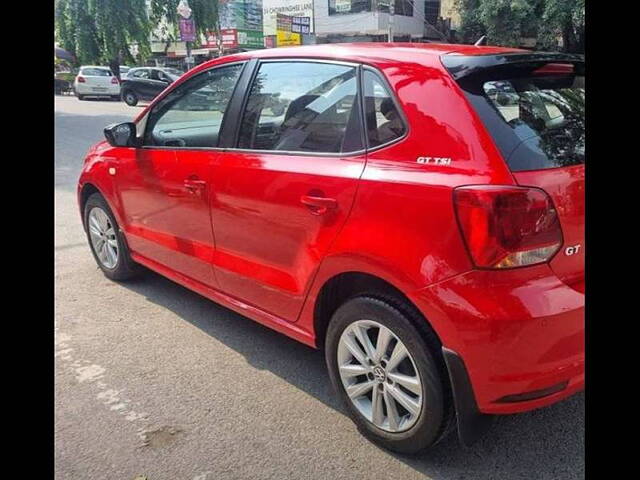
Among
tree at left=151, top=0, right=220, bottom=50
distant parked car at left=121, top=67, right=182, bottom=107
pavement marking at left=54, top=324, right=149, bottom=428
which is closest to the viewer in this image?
pavement marking at left=54, top=324, right=149, bottom=428

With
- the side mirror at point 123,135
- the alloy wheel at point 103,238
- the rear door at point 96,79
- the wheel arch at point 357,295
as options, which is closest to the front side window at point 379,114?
the wheel arch at point 357,295

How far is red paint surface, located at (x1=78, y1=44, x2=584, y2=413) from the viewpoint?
2.06m

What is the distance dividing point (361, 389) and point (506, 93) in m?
1.44

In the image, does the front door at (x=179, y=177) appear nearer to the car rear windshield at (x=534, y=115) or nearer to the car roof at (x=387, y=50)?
the car roof at (x=387, y=50)

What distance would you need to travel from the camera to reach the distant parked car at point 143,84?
24.7 meters

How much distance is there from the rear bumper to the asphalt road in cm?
50

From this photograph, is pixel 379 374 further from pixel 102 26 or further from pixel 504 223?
pixel 102 26

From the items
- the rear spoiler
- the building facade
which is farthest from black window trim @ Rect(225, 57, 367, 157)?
the building facade

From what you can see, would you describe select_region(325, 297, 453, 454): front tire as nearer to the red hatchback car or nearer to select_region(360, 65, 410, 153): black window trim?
the red hatchback car

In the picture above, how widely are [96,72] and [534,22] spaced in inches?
816

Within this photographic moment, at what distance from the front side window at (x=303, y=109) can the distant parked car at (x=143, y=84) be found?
2254cm
